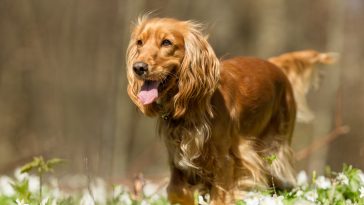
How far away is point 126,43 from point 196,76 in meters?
8.08

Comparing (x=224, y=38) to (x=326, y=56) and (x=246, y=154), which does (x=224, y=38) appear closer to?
(x=326, y=56)

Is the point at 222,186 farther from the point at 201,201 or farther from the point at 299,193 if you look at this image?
the point at 299,193

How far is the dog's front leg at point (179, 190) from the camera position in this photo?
5.39m

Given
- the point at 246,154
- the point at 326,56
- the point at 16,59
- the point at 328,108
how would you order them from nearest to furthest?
the point at 246,154, the point at 326,56, the point at 328,108, the point at 16,59

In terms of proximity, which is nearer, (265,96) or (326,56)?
(265,96)

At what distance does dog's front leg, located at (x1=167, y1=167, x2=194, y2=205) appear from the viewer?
17.7 ft

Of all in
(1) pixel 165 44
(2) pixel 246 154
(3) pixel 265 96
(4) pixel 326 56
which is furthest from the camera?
(4) pixel 326 56

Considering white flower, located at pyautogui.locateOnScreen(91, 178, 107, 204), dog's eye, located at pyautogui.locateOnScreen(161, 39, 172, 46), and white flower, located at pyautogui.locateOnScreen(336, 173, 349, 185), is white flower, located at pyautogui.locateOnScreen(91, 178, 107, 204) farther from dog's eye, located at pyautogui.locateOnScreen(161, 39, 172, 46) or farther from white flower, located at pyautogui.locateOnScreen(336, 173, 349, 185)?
white flower, located at pyautogui.locateOnScreen(336, 173, 349, 185)

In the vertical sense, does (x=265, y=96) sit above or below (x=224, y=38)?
above

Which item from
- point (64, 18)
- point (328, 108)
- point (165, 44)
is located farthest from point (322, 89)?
point (165, 44)

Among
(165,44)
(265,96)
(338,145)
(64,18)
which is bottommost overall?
(338,145)

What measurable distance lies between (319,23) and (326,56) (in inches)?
268

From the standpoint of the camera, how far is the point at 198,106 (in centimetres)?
515

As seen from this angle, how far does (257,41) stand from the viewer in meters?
13.5
